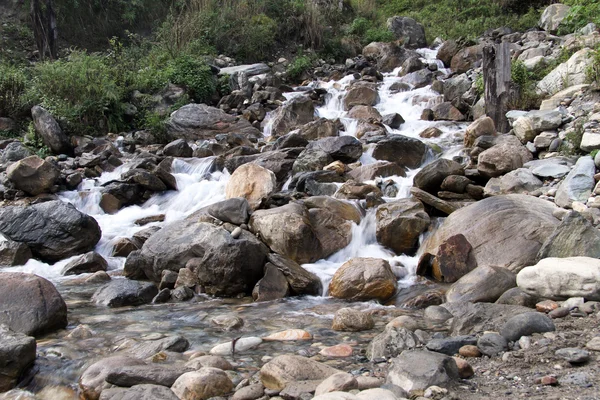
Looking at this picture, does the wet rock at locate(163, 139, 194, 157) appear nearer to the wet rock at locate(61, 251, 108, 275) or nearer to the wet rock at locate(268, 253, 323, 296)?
the wet rock at locate(61, 251, 108, 275)

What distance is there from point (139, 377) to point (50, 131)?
381 inches

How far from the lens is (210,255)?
19.4ft

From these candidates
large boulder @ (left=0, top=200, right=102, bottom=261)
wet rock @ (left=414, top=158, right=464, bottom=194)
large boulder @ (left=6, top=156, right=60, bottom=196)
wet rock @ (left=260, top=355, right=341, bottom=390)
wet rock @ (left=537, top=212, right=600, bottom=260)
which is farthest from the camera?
large boulder @ (left=6, top=156, right=60, bottom=196)

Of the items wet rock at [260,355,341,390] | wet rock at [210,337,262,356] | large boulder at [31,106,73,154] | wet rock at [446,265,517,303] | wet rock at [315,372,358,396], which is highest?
large boulder at [31,106,73,154]

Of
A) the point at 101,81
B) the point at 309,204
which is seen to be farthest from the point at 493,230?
the point at 101,81

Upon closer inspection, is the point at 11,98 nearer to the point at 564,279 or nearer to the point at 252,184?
the point at 252,184

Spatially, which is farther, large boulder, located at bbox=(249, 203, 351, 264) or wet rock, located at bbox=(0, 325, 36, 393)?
large boulder, located at bbox=(249, 203, 351, 264)

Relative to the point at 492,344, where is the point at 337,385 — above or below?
above

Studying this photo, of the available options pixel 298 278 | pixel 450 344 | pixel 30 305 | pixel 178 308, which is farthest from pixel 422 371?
pixel 30 305

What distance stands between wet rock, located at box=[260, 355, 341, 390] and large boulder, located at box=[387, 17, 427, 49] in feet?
61.1

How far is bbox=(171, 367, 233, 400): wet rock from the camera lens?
3.24 m

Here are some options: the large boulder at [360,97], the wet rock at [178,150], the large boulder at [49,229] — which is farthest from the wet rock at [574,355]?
the large boulder at [360,97]

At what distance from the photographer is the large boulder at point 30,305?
452 cm

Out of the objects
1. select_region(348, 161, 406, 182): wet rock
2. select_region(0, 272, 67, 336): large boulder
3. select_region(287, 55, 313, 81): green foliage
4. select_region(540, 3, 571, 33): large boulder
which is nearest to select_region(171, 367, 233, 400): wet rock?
select_region(0, 272, 67, 336): large boulder
